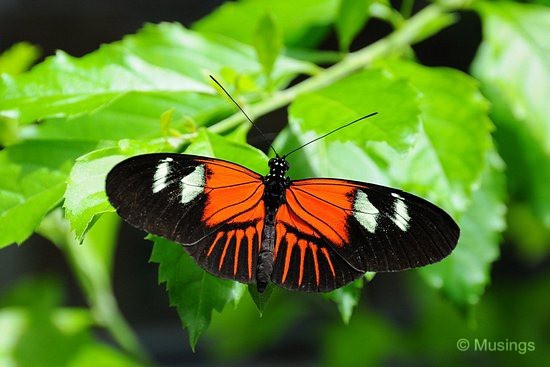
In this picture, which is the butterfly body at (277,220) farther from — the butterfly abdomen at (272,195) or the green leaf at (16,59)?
the green leaf at (16,59)

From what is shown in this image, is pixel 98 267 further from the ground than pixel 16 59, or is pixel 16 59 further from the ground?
pixel 16 59

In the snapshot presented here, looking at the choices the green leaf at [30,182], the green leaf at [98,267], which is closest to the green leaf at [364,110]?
the green leaf at [30,182]

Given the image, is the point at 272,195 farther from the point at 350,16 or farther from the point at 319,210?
the point at 350,16

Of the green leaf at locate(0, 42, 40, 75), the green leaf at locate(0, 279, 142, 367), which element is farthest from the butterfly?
the green leaf at locate(0, 279, 142, 367)

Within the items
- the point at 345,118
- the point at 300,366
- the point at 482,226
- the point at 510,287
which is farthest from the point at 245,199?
the point at 300,366

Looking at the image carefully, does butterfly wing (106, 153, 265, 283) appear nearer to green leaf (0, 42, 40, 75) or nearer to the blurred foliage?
the blurred foliage

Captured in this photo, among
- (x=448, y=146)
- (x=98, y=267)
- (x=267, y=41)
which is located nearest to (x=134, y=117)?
(x=267, y=41)
